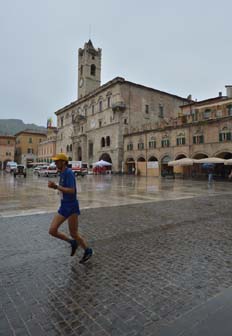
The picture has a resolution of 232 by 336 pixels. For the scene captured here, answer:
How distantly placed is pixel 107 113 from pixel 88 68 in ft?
65.7

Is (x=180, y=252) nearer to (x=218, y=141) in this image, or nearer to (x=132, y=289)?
(x=132, y=289)

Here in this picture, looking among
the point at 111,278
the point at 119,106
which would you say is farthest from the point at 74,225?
the point at 119,106

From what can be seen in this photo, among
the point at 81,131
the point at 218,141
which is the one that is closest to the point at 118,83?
the point at 81,131

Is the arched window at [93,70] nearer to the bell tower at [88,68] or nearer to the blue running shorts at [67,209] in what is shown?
the bell tower at [88,68]

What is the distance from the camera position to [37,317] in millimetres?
2424

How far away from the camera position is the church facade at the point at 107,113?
43.7 m

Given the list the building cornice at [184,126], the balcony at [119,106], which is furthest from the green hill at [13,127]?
the building cornice at [184,126]

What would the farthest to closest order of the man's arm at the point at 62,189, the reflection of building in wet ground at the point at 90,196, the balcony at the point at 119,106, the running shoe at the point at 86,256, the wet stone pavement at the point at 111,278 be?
the balcony at the point at 119,106 → the reflection of building in wet ground at the point at 90,196 → the running shoe at the point at 86,256 → the man's arm at the point at 62,189 → the wet stone pavement at the point at 111,278

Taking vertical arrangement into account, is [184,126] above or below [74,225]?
above

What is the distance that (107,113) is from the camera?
46812 millimetres

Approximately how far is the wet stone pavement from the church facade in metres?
34.1

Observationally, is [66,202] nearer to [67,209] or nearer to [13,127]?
[67,209]

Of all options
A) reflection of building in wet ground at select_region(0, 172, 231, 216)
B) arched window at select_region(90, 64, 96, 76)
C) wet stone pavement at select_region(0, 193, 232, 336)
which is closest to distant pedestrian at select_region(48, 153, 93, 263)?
wet stone pavement at select_region(0, 193, 232, 336)

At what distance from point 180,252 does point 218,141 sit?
27826mm
